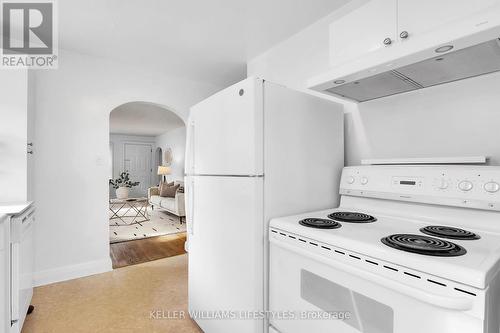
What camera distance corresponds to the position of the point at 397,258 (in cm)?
81

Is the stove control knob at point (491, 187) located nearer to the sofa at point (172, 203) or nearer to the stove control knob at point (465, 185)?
the stove control knob at point (465, 185)

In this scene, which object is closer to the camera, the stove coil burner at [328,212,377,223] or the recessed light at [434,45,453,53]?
the recessed light at [434,45,453,53]

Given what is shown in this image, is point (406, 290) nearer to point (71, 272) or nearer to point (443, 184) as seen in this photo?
point (443, 184)

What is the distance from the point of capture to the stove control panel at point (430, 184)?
1.15 metres

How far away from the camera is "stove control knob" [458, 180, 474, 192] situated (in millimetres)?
1190

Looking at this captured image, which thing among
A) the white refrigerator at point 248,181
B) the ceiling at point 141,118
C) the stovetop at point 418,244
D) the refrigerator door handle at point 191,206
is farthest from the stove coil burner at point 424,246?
the ceiling at point 141,118

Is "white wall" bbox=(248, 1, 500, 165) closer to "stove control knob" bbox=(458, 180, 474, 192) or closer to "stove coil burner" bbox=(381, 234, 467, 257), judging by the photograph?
"stove control knob" bbox=(458, 180, 474, 192)

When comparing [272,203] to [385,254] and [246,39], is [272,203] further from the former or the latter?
[246,39]

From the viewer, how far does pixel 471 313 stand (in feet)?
2.18

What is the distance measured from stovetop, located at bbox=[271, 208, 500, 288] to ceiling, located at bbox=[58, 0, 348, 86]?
1703 mm

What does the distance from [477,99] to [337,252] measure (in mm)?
1177

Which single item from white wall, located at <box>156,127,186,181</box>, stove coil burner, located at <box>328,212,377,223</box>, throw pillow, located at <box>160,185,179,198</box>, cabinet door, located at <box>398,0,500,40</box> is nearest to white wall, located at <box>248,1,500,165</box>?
cabinet door, located at <box>398,0,500,40</box>

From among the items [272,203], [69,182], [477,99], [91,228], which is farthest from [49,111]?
[477,99]

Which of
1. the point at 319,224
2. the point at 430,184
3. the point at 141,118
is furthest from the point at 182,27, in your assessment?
the point at 141,118
